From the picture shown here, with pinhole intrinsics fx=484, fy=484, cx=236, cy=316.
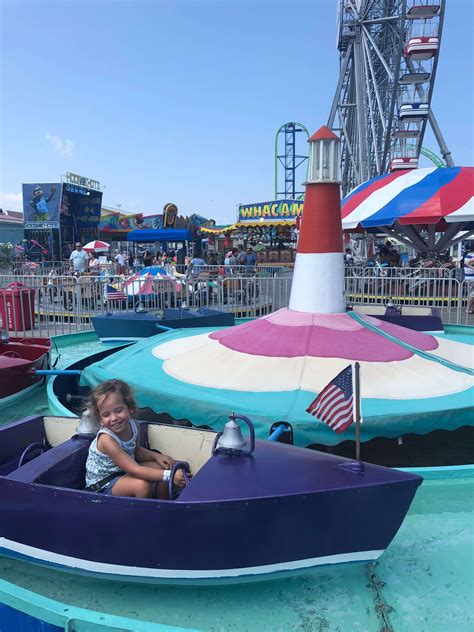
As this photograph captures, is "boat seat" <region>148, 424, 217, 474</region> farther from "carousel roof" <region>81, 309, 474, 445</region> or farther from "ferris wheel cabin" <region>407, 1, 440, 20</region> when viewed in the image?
"ferris wheel cabin" <region>407, 1, 440, 20</region>

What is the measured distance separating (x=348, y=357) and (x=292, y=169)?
184 ft

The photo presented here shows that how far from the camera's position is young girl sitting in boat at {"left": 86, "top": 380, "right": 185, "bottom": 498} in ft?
8.29

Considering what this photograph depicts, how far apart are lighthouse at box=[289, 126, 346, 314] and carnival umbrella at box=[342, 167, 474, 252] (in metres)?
8.64

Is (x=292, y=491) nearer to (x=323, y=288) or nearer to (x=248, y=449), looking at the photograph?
(x=248, y=449)

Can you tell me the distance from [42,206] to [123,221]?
11.7 m

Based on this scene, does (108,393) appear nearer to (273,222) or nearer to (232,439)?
(232,439)

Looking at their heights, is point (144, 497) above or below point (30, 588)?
above

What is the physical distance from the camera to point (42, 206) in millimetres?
32375

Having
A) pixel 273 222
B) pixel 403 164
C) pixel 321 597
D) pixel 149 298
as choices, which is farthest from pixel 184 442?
pixel 403 164

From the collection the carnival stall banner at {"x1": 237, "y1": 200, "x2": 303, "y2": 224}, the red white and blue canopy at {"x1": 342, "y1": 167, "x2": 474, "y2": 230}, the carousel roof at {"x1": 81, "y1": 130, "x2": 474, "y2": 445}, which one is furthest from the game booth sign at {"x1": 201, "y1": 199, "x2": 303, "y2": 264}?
the carousel roof at {"x1": 81, "y1": 130, "x2": 474, "y2": 445}

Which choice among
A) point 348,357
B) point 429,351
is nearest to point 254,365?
point 348,357

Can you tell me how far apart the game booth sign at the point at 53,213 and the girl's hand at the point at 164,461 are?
31324 mm

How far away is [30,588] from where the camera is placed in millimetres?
2611

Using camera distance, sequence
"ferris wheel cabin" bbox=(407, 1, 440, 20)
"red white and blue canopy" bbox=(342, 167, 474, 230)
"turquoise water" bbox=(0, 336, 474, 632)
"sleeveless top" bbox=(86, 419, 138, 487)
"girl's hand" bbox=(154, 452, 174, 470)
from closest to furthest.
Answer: "turquoise water" bbox=(0, 336, 474, 632) → "sleeveless top" bbox=(86, 419, 138, 487) → "girl's hand" bbox=(154, 452, 174, 470) → "red white and blue canopy" bbox=(342, 167, 474, 230) → "ferris wheel cabin" bbox=(407, 1, 440, 20)
